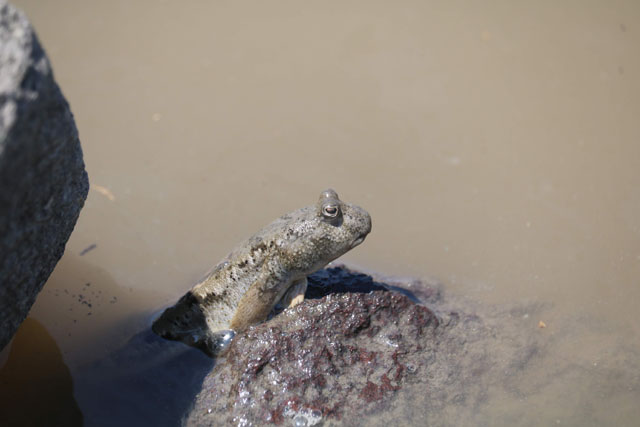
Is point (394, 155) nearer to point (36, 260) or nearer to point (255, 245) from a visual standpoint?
point (255, 245)

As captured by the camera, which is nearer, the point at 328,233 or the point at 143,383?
the point at 328,233

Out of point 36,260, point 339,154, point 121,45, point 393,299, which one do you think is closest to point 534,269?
point 393,299

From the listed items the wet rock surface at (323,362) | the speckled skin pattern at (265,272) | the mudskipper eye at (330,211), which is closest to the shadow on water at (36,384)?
the speckled skin pattern at (265,272)

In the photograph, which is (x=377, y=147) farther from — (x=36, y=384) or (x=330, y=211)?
(x=36, y=384)

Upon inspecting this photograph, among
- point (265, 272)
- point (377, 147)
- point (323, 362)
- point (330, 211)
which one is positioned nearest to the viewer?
point (323, 362)

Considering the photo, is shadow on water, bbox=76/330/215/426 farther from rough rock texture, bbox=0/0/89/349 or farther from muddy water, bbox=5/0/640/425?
rough rock texture, bbox=0/0/89/349

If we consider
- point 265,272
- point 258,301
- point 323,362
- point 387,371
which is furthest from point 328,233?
point 387,371

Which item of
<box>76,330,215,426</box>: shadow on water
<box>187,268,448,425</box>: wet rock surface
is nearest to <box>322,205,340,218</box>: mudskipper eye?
<box>187,268,448,425</box>: wet rock surface
